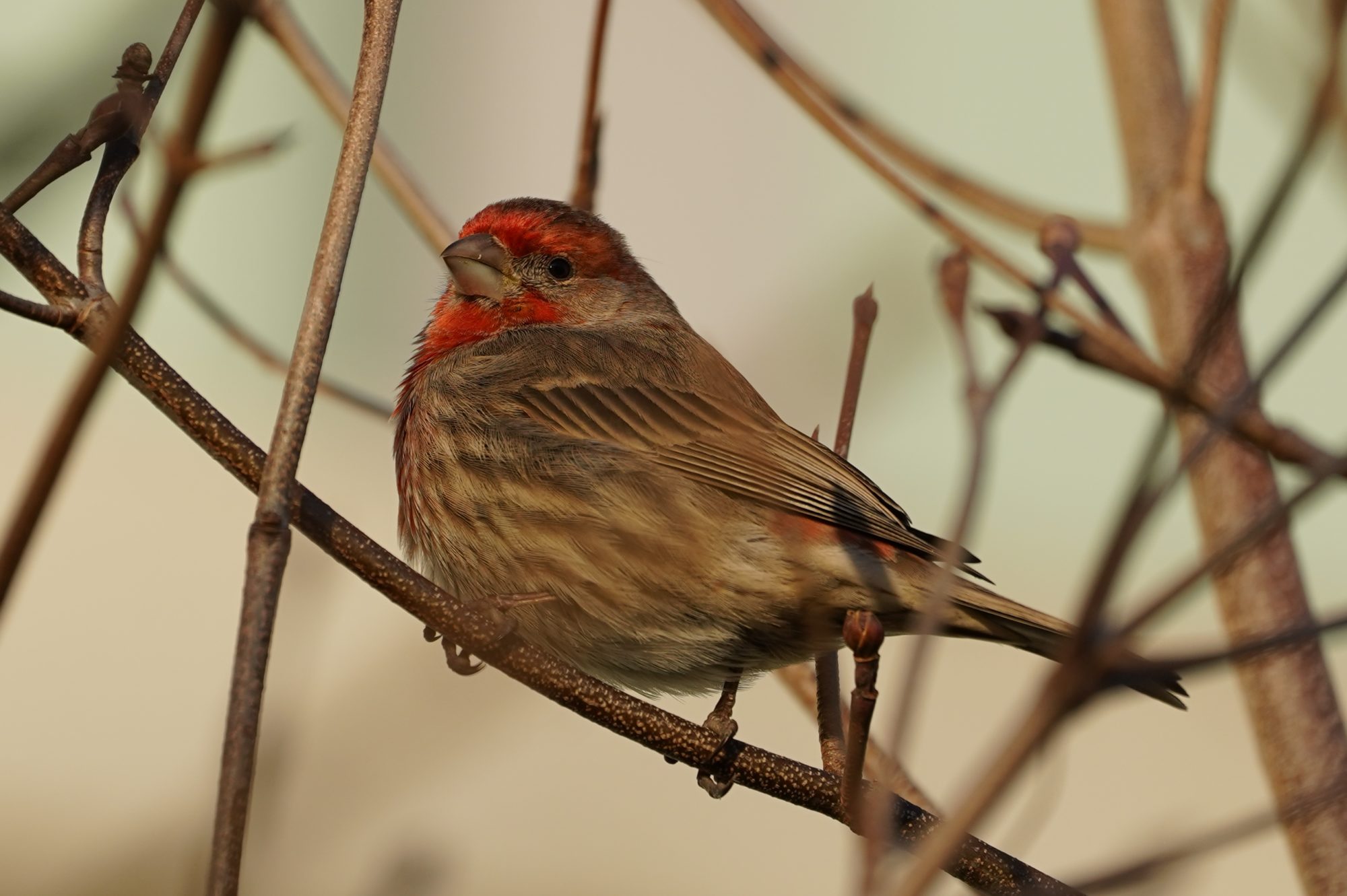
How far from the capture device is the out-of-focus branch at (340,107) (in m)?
3.67

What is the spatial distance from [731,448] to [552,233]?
159cm

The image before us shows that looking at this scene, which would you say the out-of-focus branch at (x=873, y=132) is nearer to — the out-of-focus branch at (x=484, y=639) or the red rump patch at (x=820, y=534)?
the red rump patch at (x=820, y=534)

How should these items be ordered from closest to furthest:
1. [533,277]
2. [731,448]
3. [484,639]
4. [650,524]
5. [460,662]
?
1. [484,639]
2. [460,662]
3. [650,524]
4. [731,448]
5. [533,277]

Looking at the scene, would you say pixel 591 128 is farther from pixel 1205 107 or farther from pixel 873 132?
pixel 1205 107

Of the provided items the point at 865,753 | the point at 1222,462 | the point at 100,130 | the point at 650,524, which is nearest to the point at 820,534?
the point at 650,524

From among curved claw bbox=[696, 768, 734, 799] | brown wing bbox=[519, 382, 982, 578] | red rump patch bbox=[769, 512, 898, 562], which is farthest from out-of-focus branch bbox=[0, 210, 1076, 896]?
brown wing bbox=[519, 382, 982, 578]

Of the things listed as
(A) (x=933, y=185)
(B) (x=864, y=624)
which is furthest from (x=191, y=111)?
(A) (x=933, y=185)

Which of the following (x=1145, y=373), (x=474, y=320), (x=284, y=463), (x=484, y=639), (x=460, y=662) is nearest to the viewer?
(x=284, y=463)

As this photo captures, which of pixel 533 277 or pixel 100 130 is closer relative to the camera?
pixel 100 130

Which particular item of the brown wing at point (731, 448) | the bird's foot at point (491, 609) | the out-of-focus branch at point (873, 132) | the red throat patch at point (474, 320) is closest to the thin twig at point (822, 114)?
the out-of-focus branch at point (873, 132)

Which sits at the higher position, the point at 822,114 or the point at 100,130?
the point at 822,114

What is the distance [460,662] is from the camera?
4082 millimetres

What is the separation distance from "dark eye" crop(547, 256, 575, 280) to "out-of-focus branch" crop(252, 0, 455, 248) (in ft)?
4.81

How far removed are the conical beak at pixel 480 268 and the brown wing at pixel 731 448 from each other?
2.89 feet
